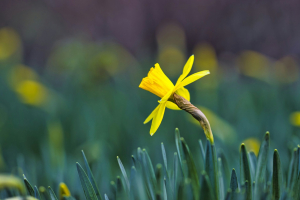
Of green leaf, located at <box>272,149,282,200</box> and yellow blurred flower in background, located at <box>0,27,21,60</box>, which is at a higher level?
yellow blurred flower in background, located at <box>0,27,21,60</box>

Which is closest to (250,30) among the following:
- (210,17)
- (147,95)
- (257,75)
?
(210,17)

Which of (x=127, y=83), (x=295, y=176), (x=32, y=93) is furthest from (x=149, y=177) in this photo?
(x=127, y=83)

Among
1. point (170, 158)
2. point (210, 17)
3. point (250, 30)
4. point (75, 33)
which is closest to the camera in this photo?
point (170, 158)

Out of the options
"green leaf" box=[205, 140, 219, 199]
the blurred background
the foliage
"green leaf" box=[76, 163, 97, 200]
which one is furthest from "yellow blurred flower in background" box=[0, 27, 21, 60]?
"green leaf" box=[205, 140, 219, 199]

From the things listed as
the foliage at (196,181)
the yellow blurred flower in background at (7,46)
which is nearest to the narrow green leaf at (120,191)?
the foliage at (196,181)

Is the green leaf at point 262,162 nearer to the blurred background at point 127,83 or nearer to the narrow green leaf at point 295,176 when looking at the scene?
the narrow green leaf at point 295,176

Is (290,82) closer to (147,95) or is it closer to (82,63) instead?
(147,95)

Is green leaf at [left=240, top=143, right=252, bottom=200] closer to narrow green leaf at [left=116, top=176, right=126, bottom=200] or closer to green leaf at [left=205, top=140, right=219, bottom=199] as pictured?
green leaf at [left=205, top=140, right=219, bottom=199]
